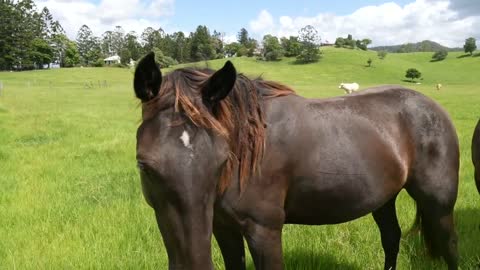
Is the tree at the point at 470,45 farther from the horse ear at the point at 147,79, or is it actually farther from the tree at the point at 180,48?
the horse ear at the point at 147,79

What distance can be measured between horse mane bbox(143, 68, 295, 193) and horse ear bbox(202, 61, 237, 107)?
0.04 m

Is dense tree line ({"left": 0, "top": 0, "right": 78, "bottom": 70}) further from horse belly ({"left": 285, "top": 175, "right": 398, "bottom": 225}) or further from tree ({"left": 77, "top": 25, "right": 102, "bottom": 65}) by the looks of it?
horse belly ({"left": 285, "top": 175, "right": 398, "bottom": 225})

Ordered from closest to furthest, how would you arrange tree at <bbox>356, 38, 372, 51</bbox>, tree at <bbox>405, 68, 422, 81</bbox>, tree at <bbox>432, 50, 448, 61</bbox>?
tree at <bbox>405, 68, 422, 81</bbox> → tree at <bbox>432, 50, 448, 61</bbox> → tree at <bbox>356, 38, 372, 51</bbox>

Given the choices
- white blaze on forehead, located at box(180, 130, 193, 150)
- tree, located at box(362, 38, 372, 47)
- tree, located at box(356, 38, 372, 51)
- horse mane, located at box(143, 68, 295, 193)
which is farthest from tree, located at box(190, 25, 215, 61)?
white blaze on forehead, located at box(180, 130, 193, 150)

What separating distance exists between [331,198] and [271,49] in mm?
87641

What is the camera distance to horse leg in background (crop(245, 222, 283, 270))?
2.37 m

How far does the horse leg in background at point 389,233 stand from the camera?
12.4 feet

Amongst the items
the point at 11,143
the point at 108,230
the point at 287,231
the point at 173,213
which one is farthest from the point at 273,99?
the point at 11,143

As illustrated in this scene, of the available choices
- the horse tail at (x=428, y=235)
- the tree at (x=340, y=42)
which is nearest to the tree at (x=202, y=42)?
the tree at (x=340, y=42)

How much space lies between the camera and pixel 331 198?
273 cm

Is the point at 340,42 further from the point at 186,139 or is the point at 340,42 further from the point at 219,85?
the point at 186,139

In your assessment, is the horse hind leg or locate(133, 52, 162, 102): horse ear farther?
the horse hind leg

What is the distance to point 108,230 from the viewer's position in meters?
4.46

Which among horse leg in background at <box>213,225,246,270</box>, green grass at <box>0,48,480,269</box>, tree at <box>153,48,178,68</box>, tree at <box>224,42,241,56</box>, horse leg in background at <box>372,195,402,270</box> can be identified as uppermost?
tree at <box>224,42,241,56</box>
